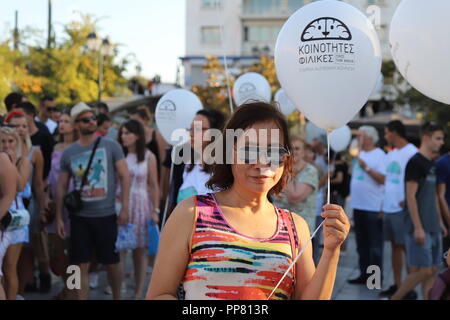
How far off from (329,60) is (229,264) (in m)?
1.23

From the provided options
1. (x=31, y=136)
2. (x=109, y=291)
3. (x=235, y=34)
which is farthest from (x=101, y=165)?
(x=235, y=34)

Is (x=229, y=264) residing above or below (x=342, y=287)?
above

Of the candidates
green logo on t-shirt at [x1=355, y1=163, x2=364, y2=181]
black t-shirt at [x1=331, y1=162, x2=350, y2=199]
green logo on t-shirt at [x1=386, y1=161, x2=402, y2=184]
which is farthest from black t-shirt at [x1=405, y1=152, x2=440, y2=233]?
black t-shirt at [x1=331, y1=162, x2=350, y2=199]

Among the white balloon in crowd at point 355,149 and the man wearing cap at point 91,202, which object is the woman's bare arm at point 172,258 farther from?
the white balloon in crowd at point 355,149

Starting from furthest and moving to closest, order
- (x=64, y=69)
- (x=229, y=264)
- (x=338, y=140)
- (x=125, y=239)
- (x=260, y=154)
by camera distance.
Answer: (x=64, y=69) → (x=338, y=140) → (x=125, y=239) → (x=260, y=154) → (x=229, y=264)

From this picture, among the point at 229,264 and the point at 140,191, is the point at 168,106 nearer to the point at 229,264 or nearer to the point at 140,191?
the point at 140,191

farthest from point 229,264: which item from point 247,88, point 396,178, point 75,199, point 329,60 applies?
point 247,88

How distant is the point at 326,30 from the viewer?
9.30 feet

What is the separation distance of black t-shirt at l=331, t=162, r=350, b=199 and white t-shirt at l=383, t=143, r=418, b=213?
7.15ft

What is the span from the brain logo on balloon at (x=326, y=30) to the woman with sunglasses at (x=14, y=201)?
106 inches

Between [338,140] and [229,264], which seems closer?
[229,264]

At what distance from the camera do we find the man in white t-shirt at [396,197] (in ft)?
20.5

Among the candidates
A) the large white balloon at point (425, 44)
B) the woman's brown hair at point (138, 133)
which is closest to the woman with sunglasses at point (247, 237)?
the large white balloon at point (425, 44)

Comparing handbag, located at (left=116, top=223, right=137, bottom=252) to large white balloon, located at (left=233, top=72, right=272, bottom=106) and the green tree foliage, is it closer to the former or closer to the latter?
large white balloon, located at (left=233, top=72, right=272, bottom=106)
